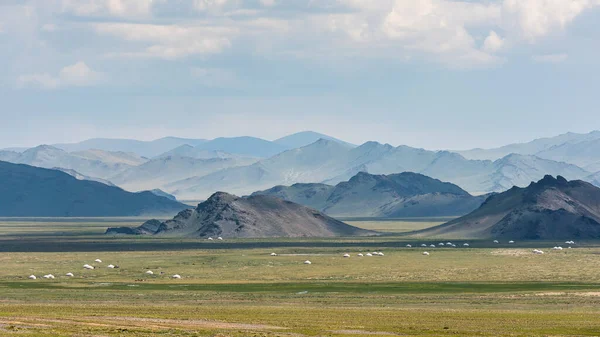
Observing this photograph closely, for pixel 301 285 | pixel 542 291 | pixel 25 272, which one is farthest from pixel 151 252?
pixel 542 291

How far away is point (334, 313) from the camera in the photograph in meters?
87.8

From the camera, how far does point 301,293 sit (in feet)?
Answer: 372

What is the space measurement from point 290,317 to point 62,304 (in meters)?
24.2

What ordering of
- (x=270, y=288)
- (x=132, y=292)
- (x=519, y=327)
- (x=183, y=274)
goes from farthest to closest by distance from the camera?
(x=183, y=274)
(x=270, y=288)
(x=132, y=292)
(x=519, y=327)

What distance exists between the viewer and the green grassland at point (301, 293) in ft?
244

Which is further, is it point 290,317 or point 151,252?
point 151,252

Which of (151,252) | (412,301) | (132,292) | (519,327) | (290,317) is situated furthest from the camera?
(151,252)

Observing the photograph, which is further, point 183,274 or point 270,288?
point 183,274

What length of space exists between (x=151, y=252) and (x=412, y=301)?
98.6m

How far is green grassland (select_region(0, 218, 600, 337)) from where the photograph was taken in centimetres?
7438

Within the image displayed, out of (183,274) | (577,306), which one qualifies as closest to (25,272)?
(183,274)

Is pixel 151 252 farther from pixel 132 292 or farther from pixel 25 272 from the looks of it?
pixel 132 292

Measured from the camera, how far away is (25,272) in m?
144

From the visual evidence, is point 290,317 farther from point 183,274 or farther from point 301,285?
point 183,274
